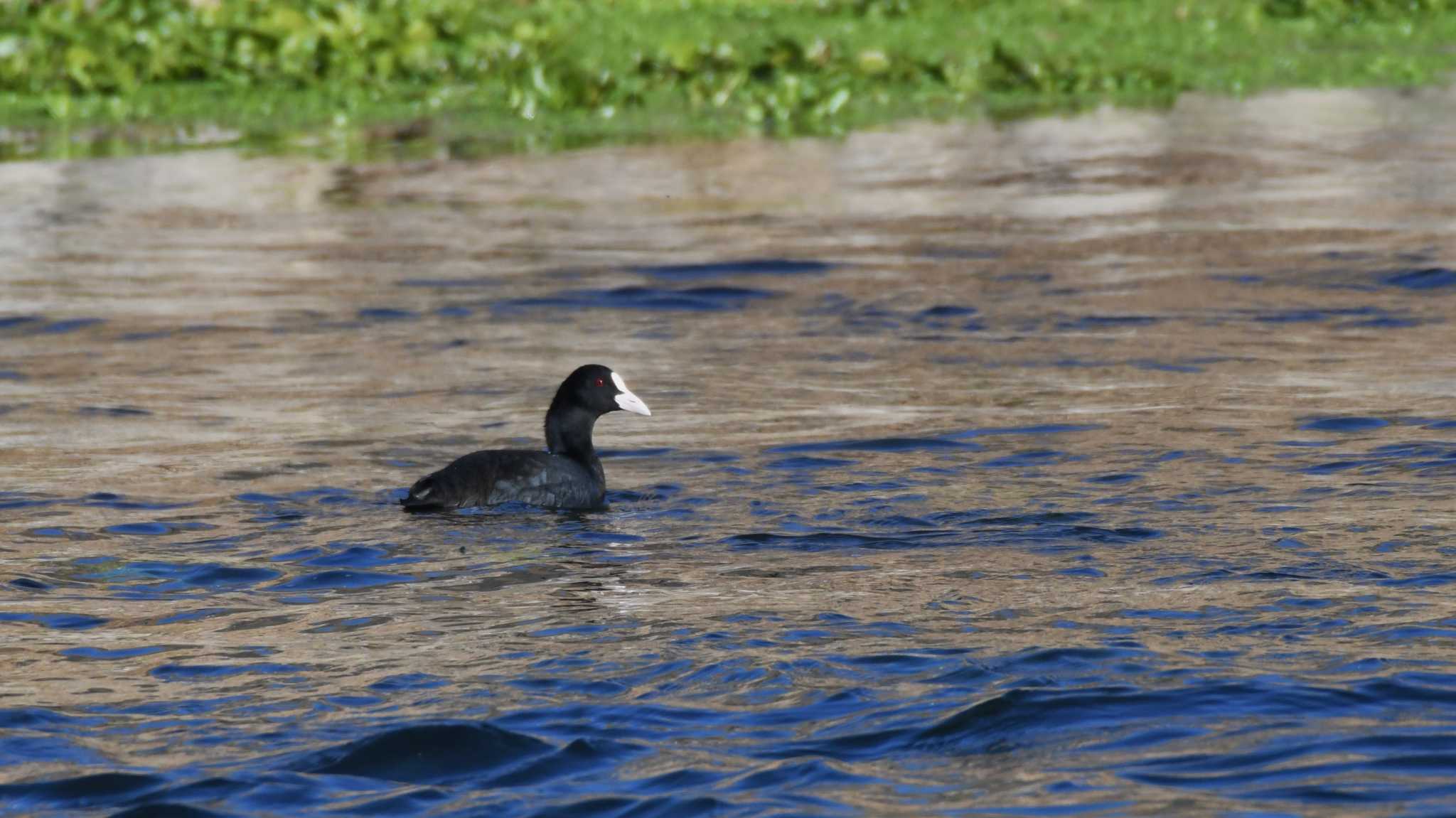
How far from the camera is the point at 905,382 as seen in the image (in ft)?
39.5

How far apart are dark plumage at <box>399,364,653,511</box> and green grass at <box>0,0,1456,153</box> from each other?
511 inches

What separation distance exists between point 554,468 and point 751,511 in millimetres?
943

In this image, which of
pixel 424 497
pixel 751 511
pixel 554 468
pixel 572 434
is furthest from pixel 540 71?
pixel 751 511

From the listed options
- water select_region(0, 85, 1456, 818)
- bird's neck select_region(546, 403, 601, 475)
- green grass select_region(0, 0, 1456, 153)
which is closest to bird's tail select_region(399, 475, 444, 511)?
water select_region(0, 85, 1456, 818)

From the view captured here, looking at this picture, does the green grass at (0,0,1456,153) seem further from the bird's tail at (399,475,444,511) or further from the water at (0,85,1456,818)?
the bird's tail at (399,475,444,511)

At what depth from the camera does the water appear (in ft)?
20.0

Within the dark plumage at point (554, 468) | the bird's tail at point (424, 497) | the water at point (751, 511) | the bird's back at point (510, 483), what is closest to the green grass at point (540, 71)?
the water at point (751, 511)

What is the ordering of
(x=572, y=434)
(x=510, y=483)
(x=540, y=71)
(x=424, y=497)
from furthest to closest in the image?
(x=540, y=71) < (x=572, y=434) < (x=510, y=483) < (x=424, y=497)

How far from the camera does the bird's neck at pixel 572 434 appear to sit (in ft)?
32.8

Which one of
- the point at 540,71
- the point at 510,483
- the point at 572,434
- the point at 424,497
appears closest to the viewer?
the point at 424,497

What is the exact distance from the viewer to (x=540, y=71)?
990 inches

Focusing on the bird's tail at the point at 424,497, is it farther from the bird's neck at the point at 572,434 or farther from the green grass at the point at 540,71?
the green grass at the point at 540,71

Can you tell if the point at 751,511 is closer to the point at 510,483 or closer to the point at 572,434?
the point at 510,483

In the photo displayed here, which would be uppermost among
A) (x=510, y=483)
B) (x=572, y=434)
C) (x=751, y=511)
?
(x=572, y=434)
